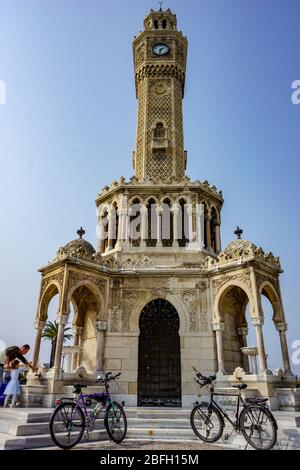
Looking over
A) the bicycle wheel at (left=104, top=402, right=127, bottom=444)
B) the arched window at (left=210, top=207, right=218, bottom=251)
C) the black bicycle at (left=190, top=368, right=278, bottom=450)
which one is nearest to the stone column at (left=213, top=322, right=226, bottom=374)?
the arched window at (left=210, top=207, right=218, bottom=251)

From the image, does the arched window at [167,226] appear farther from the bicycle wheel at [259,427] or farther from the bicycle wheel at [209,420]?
the bicycle wheel at [259,427]

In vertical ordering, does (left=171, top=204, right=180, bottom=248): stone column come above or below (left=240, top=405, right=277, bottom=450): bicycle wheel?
above

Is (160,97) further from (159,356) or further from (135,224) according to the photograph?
(159,356)

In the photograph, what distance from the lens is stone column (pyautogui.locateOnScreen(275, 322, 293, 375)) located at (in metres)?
13.3

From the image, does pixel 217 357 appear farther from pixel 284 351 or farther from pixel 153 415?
pixel 153 415

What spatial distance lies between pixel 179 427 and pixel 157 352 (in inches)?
182

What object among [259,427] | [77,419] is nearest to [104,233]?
[77,419]

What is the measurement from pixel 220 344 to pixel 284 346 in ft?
8.16

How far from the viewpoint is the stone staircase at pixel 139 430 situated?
23.8 ft

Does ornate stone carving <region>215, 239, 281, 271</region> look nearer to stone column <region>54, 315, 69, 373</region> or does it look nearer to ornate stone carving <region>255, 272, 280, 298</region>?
ornate stone carving <region>255, 272, 280, 298</region>

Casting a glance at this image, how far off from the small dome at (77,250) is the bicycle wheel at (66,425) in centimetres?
714

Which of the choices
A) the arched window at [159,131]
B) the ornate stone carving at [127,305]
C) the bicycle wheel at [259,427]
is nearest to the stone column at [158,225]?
the ornate stone carving at [127,305]

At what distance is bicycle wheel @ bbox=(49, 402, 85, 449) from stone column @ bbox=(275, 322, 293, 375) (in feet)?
29.5

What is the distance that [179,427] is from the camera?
9.80 meters
